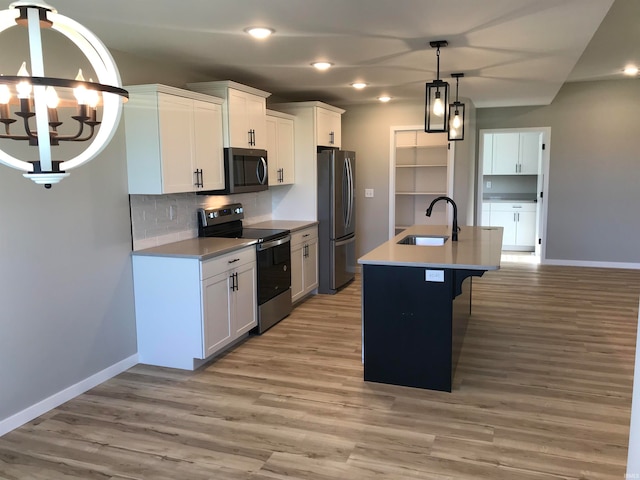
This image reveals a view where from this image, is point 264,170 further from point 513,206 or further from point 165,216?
point 513,206

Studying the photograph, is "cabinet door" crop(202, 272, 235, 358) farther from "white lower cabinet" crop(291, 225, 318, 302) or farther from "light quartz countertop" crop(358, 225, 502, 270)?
"white lower cabinet" crop(291, 225, 318, 302)

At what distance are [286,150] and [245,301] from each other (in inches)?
85.6

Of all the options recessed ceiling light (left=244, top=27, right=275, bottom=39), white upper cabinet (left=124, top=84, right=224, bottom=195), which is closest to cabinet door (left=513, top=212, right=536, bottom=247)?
white upper cabinet (left=124, top=84, right=224, bottom=195)

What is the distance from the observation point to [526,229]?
8883 millimetres

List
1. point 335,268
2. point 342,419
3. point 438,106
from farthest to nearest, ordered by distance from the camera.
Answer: point 335,268, point 438,106, point 342,419

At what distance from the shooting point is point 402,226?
7551 millimetres

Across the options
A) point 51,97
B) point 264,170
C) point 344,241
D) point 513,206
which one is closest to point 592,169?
point 513,206

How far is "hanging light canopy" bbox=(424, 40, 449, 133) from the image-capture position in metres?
3.62

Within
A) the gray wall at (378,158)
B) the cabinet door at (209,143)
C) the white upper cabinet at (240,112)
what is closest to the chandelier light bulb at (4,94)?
the cabinet door at (209,143)

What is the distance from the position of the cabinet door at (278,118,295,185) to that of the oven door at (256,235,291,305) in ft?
3.33

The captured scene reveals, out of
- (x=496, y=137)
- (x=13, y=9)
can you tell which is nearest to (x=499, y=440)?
(x=13, y=9)

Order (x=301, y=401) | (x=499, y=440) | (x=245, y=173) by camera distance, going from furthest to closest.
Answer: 1. (x=245, y=173)
2. (x=301, y=401)
3. (x=499, y=440)

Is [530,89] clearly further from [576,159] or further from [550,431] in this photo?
[550,431]

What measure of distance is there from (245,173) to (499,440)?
3.09 m
